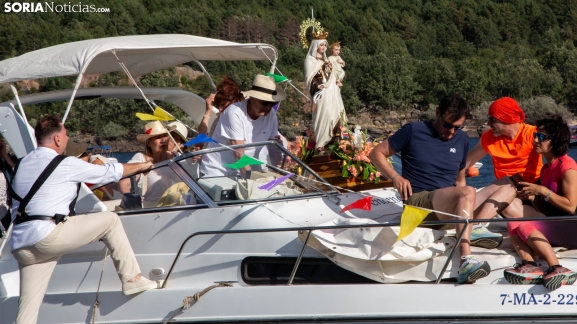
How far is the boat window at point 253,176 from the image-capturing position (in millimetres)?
5523

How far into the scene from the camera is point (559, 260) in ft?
16.1

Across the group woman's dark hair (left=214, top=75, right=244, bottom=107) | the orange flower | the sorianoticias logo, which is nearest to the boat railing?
woman's dark hair (left=214, top=75, right=244, bottom=107)

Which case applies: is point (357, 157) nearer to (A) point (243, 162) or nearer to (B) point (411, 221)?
(A) point (243, 162)

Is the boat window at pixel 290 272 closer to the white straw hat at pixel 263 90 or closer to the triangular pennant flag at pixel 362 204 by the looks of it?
the triangular pennant flag at pixel 362 204

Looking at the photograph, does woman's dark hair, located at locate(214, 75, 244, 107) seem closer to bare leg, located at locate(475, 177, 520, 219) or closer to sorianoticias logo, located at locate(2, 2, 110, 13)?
bare leg, located at locate(475, 177, 520, 219)

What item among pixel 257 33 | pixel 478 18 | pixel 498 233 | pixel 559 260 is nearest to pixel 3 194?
pixel 498 233

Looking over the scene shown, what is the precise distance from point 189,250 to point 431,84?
58.7 metres

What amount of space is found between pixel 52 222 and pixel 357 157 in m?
4.00

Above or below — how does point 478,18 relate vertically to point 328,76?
below

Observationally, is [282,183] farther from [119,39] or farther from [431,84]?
[431,84]

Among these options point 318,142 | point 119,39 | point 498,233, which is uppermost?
point 119,39

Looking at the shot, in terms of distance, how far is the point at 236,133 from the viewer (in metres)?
6.25

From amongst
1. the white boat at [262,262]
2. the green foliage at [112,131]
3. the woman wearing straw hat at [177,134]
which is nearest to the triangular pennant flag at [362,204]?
the white boat at [262,262]

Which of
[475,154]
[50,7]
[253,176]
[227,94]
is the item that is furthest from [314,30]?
[50,7]
